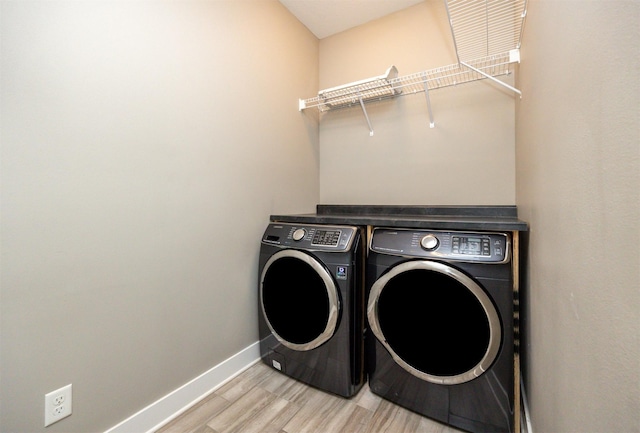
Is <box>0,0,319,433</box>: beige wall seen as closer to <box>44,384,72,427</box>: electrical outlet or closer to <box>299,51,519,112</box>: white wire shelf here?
<box>44,384,72,427</box>: electrical outlet

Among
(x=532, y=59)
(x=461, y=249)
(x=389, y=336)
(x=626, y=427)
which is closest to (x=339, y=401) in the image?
(x=389, y=336)

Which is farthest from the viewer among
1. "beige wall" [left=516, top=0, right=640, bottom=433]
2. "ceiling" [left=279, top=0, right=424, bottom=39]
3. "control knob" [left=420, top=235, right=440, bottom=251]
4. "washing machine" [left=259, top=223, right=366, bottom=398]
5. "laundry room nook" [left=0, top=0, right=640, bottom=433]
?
"ceiling" [left=279, top=0, right=424, bottom=39]

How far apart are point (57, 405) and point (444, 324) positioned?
155 cm

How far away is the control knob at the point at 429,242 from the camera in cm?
122

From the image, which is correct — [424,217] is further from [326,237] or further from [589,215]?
[589,215]

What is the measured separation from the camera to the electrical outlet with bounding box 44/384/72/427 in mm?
947

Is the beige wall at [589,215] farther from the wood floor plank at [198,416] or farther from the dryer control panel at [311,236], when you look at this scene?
the wood floor plank at [198,416]

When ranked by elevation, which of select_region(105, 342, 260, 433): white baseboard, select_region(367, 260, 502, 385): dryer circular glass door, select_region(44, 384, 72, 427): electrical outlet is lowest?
select_region(105, 342, 260, 433): white baseboard

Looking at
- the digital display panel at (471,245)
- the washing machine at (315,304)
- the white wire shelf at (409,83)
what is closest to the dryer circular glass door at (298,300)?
the washing machine at (315,304)

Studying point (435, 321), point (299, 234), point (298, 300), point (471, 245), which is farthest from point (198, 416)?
point (471, 245)

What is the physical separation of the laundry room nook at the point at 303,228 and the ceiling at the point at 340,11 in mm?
21

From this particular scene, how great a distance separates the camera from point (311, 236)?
1.53 m

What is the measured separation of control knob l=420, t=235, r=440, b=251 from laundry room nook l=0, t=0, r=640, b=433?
0.03m

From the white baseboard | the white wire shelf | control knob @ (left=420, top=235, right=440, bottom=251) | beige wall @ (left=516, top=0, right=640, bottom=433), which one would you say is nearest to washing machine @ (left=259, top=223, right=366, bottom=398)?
the white baseboard
